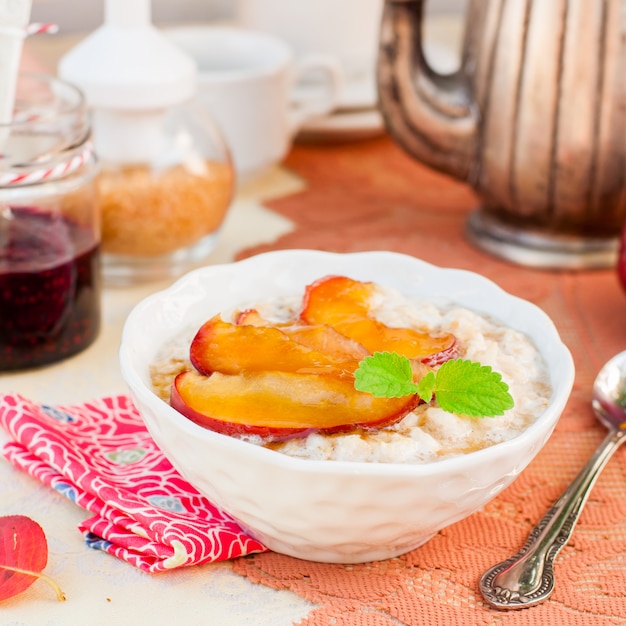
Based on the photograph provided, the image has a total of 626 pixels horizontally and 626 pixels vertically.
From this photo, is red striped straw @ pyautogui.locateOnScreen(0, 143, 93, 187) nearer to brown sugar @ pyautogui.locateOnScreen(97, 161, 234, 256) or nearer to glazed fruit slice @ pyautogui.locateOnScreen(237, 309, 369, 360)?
brown sugar @ pyautogui.locateOnScreen(97, 161, 234, 256)

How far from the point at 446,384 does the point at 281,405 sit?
0.12 metres

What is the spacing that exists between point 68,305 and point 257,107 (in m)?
0.49

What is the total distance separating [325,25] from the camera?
1.61 m

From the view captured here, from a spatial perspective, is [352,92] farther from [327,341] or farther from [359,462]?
[359,462]

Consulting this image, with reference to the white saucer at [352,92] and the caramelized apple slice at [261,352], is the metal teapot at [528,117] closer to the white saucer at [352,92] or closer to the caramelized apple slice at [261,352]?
the white saucer at [352,92]

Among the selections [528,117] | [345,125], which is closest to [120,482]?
[528,117]

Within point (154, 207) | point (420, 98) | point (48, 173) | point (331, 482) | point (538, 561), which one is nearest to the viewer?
point (331, 482)

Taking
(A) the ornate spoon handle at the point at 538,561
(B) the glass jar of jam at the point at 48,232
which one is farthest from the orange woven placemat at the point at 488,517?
(B) the glass jar of jam at the point at 48,232

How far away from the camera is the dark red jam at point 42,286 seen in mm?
1013

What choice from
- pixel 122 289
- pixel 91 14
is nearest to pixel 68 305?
pixel 122 289

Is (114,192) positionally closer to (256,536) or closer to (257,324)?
(257,324)

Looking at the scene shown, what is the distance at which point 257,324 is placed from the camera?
864mm

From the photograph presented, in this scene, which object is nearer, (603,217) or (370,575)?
(370,575)

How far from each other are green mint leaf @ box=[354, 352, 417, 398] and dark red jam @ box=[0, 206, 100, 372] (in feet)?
1.42
